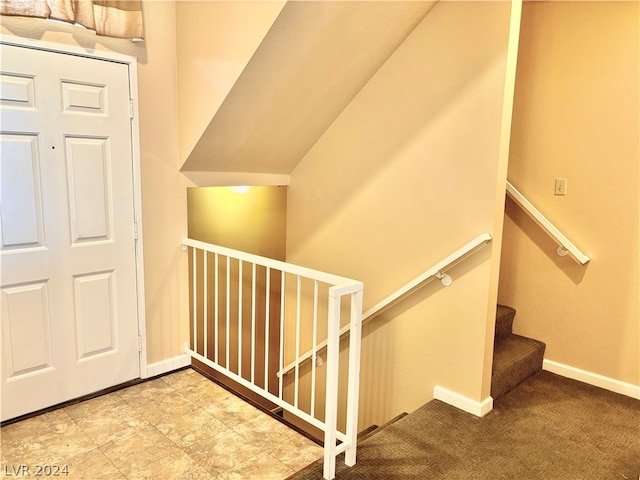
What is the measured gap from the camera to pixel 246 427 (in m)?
2.37

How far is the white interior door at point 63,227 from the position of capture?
7.30ft

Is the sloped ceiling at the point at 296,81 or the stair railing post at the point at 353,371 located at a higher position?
the sloped ceiling at the point at 296,81

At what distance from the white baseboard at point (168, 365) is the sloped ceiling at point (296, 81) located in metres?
1.23

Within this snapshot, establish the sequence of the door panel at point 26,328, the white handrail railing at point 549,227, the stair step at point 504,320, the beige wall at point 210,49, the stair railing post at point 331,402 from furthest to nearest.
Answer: the stair step at point 504,320 < the white handrail railing at point 549,227 < the door panel at point 26,328 < the beige wall at point 210,49 < the stair railing post at point 331,402

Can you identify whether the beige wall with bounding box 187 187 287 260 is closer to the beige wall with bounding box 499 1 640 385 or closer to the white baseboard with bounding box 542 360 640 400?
the beige wall with bounding box 499 1 640 385

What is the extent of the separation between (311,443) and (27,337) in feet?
5.26

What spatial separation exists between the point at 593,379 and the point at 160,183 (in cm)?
300

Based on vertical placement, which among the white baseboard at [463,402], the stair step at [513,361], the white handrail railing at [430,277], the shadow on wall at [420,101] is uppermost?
the shadow on wall at [420,101]

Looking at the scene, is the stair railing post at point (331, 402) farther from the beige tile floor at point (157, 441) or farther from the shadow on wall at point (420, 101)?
the shadow on wall at point (420, 101)

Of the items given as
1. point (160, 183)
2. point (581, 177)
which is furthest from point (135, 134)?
point (581, 177)

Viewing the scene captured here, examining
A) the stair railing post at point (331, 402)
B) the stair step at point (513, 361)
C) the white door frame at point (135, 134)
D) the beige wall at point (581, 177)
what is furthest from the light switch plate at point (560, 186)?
the white door frame at point (135, 134)

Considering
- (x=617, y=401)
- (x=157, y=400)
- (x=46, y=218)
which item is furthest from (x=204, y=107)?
(x=617, y=401)

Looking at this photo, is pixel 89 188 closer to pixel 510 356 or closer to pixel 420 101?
pixel 420 101

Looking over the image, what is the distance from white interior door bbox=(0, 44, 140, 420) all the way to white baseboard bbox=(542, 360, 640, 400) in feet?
9.11
